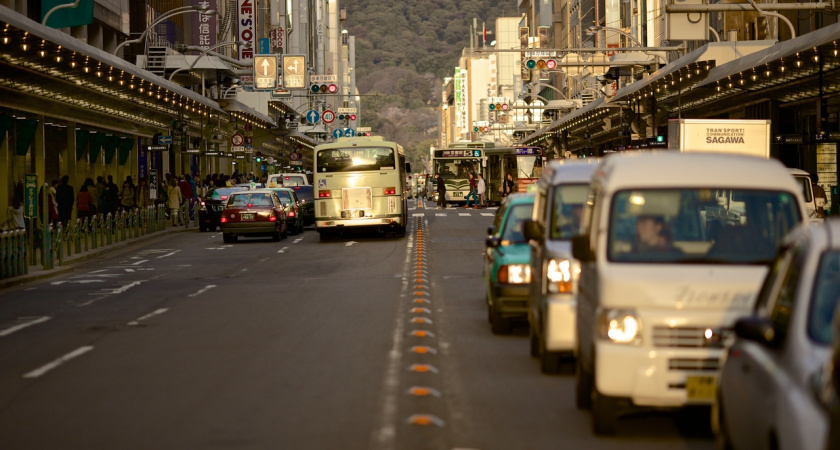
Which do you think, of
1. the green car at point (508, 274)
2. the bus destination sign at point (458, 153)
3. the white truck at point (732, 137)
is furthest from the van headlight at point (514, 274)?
the bus destination sign at point (458, 153)

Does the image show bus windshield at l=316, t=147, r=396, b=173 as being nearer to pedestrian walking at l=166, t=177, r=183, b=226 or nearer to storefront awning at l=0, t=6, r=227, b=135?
storefront awning at l=0, t=6, r=227, b=135

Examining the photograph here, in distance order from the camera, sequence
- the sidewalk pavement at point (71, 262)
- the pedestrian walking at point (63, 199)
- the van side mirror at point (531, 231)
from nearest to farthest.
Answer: the van side mirror at point (531, 231) < the sidewalk pavement at point (71, 262) < the pedestrian walking at point (63, 199)

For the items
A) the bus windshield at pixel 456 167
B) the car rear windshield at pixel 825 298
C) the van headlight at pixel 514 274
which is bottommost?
the van headlight at pixel 514 274

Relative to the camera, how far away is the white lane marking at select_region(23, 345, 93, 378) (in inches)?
490

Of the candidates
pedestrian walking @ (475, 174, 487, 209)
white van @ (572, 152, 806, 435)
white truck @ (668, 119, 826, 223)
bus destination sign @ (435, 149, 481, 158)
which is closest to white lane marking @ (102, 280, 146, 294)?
white truck @ (668, 119, 826, 223)

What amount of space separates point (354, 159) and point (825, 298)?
105ft

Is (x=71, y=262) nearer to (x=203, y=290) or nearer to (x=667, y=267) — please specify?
(x=203, y=290)

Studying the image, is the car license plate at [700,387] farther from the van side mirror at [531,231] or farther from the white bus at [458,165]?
the white bus at [458,165]

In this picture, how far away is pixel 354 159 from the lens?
124 feet

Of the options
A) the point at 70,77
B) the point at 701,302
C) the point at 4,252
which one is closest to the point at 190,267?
the point at 4,252

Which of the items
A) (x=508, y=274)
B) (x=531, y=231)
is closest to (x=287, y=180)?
(x=508, y=274)

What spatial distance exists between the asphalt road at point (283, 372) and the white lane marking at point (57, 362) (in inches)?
0.9

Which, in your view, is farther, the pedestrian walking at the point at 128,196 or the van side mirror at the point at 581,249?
the pedestrian walking at the point at 128,196

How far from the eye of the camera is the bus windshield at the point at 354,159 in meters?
37.6
